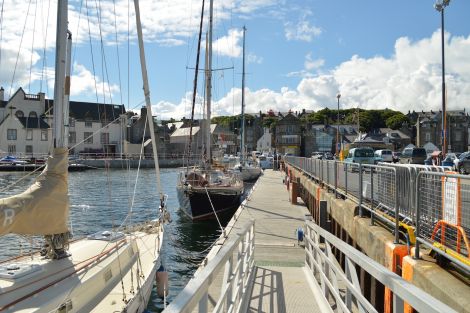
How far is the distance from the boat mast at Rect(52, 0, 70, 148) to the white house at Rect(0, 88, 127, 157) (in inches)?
2839

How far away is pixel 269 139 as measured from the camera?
134250 mm

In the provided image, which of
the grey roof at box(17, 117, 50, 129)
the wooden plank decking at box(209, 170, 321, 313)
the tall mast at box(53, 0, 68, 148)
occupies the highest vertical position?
the grey roof at box(17, 117, 50, 129)

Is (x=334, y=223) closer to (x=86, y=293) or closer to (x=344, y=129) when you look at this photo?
(x=86, y=293)

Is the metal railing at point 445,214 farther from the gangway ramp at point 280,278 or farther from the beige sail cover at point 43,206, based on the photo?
the beige sail cover at point 43,206

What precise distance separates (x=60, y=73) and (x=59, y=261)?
11.7 ft

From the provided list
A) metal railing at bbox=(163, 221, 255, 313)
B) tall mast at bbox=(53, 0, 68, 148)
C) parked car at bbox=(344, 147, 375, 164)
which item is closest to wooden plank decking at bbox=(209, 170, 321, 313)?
metal railing at bbox=(163, 221, 255, 313)

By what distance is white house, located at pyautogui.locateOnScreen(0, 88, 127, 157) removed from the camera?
8356cm

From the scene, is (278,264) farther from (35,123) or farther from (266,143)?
(266,143)

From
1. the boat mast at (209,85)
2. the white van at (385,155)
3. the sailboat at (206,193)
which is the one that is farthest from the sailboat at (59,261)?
the white van at (385,155)

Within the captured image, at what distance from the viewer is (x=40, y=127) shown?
8550 cm

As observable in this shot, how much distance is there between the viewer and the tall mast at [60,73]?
8.57m

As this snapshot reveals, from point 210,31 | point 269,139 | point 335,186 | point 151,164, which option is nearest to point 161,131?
point 151,164

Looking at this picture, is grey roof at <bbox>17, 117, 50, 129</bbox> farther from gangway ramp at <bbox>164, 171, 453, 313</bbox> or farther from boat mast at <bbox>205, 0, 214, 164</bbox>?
gangway ramp at <bbox>164, 171, 453, 313</bbox>

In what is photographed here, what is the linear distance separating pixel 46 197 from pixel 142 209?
22517mm
